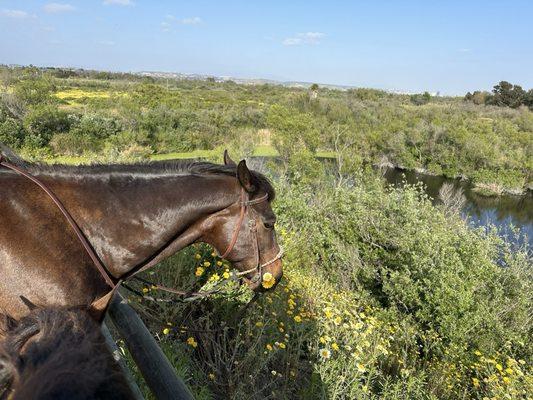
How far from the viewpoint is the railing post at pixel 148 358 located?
1.60m

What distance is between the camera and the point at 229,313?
15.0ft

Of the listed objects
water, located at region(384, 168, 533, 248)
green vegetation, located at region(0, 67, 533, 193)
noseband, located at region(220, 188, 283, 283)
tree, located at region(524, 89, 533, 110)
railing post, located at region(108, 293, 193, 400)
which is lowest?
water, located at region(384, 168, 533, 248)

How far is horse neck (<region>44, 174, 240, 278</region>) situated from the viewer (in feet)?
8.18

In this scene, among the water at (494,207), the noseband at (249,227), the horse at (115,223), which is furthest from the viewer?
the water at (494,207)

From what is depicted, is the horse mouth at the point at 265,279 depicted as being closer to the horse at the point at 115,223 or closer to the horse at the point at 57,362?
the horse at the point at 115,223

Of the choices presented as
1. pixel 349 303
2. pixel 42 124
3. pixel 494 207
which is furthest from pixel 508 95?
pixel 349 303

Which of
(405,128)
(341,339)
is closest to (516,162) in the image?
(405,128)

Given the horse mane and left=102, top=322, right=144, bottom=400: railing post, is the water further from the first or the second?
left=102, top=322, right=144, bottom=400: railing post

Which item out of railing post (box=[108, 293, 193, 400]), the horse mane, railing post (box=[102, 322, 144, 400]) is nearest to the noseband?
the horse mane

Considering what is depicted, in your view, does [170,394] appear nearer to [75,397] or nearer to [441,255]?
[75,397]

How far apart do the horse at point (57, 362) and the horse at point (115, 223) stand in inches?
42.9

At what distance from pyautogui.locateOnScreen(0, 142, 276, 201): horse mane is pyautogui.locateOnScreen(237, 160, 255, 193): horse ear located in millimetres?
59

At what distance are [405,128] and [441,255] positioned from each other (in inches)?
1803

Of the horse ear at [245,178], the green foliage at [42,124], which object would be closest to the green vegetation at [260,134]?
the green foliage at [42,124]
